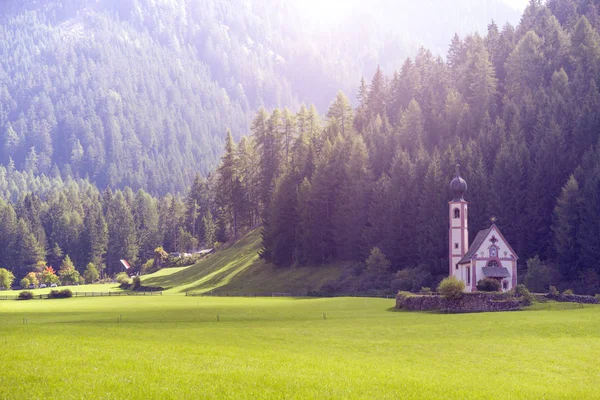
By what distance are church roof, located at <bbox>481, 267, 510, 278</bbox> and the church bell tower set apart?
345cm

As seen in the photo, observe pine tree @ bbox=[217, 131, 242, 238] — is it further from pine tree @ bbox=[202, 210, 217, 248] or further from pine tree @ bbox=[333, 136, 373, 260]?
pine tree @ bbox=[333, 136, 373, 260]

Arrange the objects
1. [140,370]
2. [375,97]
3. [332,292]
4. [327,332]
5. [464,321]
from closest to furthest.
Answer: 1. [140,370]
2. [327,332]
3. [464,321]
4. [332,292]
5. [375,97]

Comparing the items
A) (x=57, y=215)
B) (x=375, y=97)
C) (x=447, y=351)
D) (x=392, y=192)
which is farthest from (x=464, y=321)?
(x=57, y=215)

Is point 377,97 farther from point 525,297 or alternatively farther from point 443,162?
point 525,297

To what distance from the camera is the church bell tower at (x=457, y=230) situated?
8044cm

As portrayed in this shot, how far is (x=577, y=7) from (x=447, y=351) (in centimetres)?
12711

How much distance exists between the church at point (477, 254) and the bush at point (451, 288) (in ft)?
48.9

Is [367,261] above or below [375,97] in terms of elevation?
below

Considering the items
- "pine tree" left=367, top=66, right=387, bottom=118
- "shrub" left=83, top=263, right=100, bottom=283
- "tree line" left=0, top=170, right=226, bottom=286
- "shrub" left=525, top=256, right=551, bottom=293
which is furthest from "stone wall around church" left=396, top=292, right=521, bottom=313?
"shrub" left=83, top=263, right=100, bottom=283

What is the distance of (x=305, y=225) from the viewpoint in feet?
364

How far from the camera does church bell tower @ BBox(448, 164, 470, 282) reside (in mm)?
80438

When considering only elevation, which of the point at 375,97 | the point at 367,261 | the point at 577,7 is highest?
the point at 577,7

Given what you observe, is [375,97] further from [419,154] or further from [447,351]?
[447,351]

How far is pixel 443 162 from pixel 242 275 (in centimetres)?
3811
